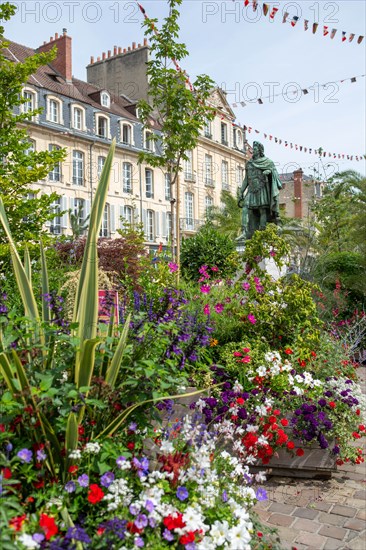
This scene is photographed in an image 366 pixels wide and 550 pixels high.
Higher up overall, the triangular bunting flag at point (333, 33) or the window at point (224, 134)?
the window at point (224, 134)

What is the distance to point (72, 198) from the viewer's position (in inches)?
1029

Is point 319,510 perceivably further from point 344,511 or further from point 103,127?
point 103,127

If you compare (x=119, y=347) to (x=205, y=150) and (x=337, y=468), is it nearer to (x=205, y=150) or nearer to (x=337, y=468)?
(x=337, y=468)

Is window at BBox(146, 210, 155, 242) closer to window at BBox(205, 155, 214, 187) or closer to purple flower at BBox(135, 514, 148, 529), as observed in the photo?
window at BBox(205, 155, 214, 187)

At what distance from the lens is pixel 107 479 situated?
2080 millimetres

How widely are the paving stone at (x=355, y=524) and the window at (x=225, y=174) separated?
35.8 m

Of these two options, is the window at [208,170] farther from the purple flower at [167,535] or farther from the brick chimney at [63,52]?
the purple flower at [167,535]

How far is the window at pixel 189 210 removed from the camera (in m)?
34.1

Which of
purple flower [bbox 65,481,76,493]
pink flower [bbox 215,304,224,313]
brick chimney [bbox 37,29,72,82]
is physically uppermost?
brick chimney [bbox 37,29,72,82]

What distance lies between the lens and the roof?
25.0m

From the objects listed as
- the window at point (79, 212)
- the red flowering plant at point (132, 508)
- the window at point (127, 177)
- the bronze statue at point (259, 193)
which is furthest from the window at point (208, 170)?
the red flowering plant at point (132, 508)

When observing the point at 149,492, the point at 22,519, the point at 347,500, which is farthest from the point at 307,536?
the point at 22,519

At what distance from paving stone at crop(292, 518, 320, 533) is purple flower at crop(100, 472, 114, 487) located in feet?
4.96

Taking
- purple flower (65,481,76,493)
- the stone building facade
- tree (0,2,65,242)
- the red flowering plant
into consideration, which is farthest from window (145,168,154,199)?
purple flower (65,481,76,493)
